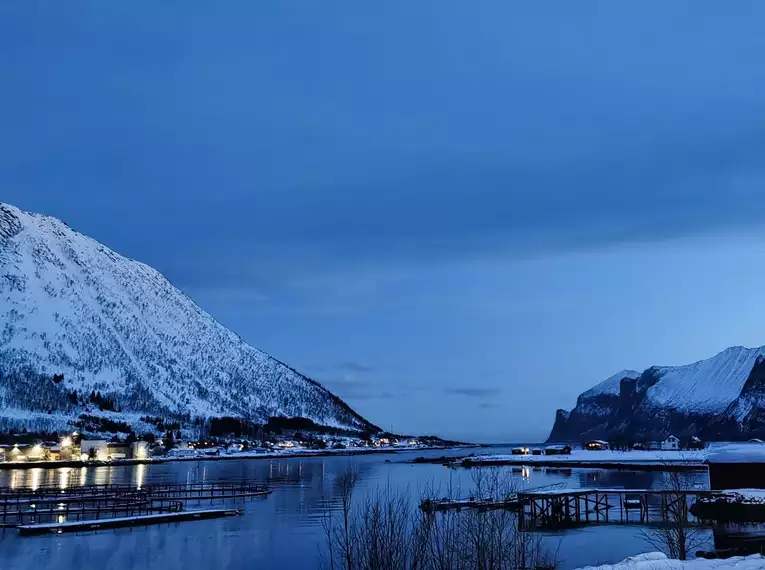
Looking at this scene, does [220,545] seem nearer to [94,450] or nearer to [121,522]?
[121,522]

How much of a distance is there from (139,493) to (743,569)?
5927 cm

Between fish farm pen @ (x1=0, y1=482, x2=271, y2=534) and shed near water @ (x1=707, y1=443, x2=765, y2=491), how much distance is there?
3390cm

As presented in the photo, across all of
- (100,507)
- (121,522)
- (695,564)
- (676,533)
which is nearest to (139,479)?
(100,507)

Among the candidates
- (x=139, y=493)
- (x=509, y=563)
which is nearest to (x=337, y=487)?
(x=139, y=493)

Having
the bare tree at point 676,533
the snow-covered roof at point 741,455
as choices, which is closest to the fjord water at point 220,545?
the bare tree at point 676,533

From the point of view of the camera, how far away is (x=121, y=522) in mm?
53844

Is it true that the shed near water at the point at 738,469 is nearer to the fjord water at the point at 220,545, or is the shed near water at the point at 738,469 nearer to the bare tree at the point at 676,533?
the bare tree at the point at 676,533

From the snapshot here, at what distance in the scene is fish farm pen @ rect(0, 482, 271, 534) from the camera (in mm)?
54500

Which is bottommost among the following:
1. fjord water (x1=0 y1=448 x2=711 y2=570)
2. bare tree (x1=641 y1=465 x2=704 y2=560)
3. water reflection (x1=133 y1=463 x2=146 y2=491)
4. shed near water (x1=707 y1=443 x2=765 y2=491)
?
water reflection (x1=133 y1=463 x2=146 y2=491)

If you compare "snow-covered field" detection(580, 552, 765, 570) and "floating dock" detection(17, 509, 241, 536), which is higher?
"snow-covered field" detection(580, 552, 765, 570)

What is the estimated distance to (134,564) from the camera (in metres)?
39.8

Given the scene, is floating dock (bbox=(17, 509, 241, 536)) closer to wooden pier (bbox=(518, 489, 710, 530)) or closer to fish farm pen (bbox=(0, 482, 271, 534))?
fish farm pen (bbox=(0, 482, 271, 534))

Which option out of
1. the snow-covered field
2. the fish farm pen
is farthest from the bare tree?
the fish farm pen

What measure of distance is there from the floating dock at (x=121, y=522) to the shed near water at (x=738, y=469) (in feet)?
110
